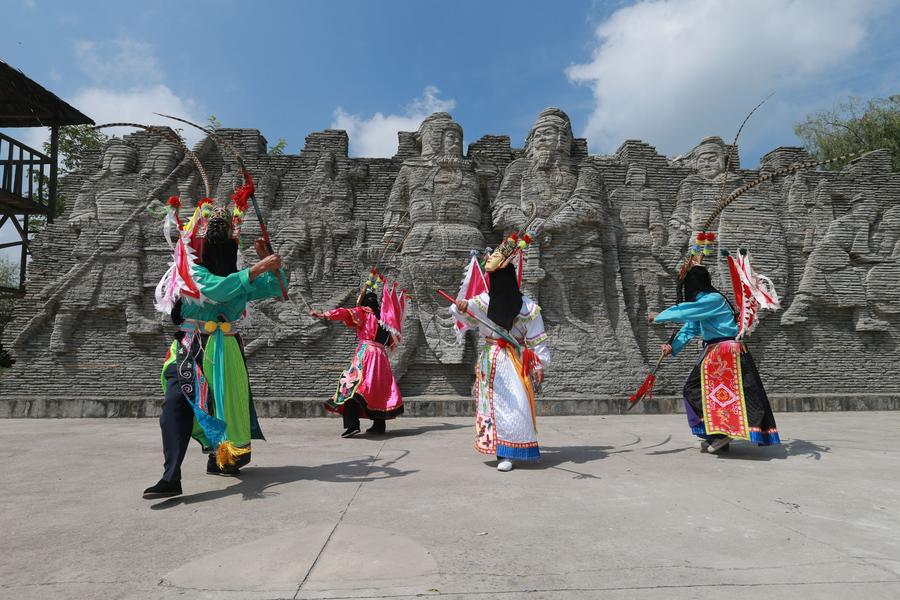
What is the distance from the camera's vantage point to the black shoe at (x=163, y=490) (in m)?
3.12

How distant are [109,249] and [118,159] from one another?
65.7 inches

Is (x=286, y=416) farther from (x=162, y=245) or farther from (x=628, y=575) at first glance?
(x=628, y=575)

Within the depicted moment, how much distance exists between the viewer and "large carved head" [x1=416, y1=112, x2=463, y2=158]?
9695 mm

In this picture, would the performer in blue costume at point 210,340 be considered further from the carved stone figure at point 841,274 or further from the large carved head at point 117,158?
the carved stone figure at point 841,274

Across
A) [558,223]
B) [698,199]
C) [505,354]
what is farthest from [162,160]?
[698,199]

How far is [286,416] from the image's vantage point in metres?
7.77

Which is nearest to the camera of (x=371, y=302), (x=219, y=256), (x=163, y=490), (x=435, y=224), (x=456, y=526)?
(x=456, y=526)

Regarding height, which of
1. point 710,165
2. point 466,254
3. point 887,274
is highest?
point 710,165

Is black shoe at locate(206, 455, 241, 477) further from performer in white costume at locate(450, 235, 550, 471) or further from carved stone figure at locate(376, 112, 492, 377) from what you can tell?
carved stone figure at locate(376, 112, 492, 377)

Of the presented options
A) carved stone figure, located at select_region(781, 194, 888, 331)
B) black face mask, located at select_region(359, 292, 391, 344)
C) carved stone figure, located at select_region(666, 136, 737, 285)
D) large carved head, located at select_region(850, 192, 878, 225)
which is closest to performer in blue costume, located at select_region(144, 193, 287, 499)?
black face mask, located at select_region(359, 292, 391, 344)

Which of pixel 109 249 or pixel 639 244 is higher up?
pixel 639 244

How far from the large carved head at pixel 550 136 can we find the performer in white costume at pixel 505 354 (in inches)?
224

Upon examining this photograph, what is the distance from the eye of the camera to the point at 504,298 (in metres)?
4.61

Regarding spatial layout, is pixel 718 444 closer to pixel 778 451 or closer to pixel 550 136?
pixel 778 451
